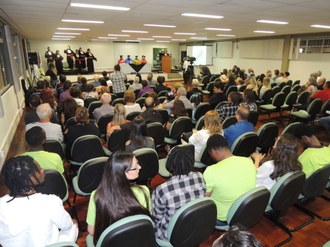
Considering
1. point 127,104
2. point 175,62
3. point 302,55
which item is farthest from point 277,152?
point 175,62

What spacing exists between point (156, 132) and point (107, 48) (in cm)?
1823

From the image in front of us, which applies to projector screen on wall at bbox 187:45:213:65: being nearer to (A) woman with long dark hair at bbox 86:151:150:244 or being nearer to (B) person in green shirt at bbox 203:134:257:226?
(B) person in green shirt at bbox 203:134:257:226

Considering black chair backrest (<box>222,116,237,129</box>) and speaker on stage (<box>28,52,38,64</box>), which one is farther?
speaker on stage (<box>28,52,38,64</box>)

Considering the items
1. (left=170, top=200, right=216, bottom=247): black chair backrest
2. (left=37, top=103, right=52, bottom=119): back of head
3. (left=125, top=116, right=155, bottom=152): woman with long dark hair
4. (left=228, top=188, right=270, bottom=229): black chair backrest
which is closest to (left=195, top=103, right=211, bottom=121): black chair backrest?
(left=125, top=116, right=155, bottom=152): woman with long dark hair

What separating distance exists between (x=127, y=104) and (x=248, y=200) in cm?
347

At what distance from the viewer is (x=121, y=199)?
4.91 ft

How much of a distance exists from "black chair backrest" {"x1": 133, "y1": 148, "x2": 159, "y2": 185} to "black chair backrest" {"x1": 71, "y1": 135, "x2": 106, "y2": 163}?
0.72m

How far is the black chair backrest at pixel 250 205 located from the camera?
179 centimetres

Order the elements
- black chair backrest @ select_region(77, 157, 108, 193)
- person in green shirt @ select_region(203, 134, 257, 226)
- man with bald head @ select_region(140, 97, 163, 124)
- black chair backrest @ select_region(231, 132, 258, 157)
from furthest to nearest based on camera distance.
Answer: man with bald head @ select_region(140, 97, 163, 124) → black chair backrest @ select_region(231, 132, 258, 157) → black chair backrest @ select_region(77, 157, 108, 193) → person in green shirt @ select_region(203, 134, 257, 226)

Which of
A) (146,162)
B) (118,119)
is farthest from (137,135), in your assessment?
(118,119)

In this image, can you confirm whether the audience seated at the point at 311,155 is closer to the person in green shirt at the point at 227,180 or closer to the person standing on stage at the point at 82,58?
the person in green shirt at the point at 227,180

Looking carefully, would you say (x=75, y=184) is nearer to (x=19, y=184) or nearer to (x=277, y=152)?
(x=19, y=184)

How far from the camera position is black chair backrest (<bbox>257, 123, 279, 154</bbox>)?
3629mm

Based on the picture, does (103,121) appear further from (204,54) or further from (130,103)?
(204,54)
